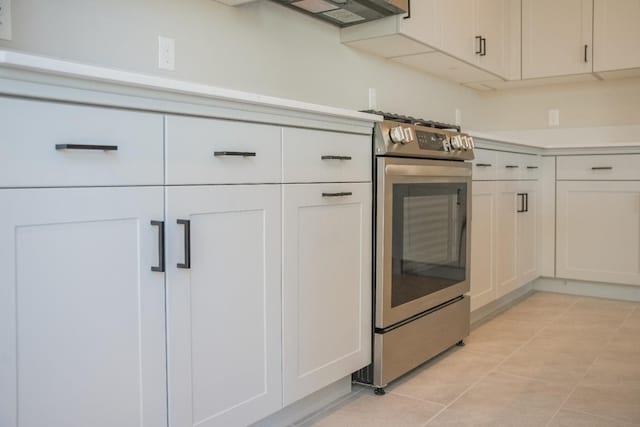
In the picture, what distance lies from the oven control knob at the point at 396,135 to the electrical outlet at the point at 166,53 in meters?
0.79

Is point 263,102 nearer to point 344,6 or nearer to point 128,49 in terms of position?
point 128,49

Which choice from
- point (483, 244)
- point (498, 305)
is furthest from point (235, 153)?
point (498, 305)

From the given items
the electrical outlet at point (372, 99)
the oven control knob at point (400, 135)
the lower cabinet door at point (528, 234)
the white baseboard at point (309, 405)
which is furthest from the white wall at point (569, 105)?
the white baseboard at point (309, 405)

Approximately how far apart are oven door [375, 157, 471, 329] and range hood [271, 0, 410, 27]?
2.39 feet

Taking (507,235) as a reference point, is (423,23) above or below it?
above

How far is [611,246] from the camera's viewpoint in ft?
11.6

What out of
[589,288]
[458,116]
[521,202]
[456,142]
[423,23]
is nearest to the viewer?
[456,142]

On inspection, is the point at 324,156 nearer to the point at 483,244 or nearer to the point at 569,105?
the point at 483,244

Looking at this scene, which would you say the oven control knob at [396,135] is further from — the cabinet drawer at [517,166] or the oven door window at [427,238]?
the cabinet drawer at [517,166]

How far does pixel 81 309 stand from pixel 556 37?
12.4 feet

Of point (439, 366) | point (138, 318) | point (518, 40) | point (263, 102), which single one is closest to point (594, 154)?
point (518, 40)

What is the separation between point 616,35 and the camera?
12.2 feet

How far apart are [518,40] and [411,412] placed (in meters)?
3.05

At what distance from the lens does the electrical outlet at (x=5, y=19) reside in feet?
4.83
